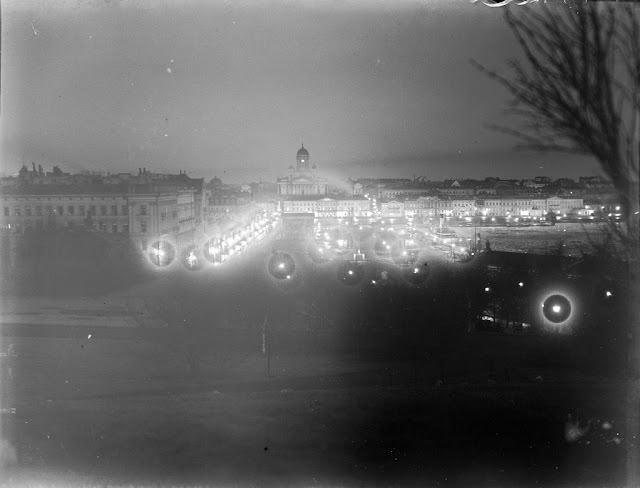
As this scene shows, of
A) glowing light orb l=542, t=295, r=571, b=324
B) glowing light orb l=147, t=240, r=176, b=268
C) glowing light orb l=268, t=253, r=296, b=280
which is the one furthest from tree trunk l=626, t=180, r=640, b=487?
glowing light orb l=268, t=253, r=296, b=280

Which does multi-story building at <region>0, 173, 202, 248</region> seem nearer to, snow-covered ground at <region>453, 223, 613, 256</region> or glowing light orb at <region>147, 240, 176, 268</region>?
glowing light orb at <region>147, 240, 176, 268</region>

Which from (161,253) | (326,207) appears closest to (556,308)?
(161,253)

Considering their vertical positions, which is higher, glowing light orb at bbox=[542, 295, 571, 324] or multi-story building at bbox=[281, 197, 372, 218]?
multi-story building at bbox=[281, 197, 372, 218]

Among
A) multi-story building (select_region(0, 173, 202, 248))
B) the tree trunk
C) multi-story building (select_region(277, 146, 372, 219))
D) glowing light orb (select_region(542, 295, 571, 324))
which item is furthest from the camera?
multi-story building (select_region(277, 146, 372, 219))

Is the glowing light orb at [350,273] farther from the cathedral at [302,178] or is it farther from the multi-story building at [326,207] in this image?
the multi-story building at [326,207]

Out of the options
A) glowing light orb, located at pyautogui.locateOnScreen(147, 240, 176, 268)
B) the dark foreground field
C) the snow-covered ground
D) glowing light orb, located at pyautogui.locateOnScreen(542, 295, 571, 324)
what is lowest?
the dark foreground field

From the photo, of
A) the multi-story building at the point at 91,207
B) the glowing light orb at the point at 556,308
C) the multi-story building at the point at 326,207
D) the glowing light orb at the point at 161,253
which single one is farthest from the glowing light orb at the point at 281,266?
the glowing light orb at the point at 556,308

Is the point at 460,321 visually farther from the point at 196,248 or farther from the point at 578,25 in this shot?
the point at 578,25

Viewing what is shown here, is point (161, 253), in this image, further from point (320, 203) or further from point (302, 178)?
point (320, 203)
